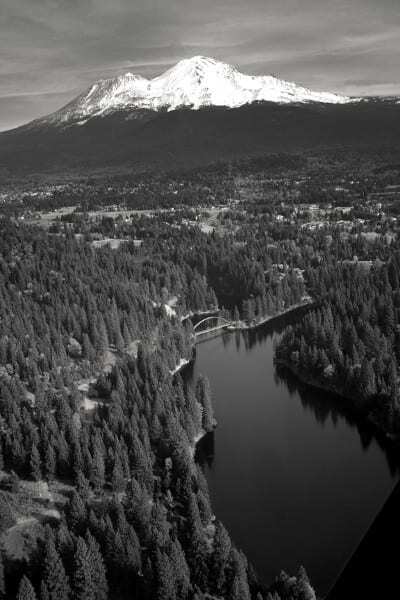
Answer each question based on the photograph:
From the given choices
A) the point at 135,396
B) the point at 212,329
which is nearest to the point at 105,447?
the point at 135,396

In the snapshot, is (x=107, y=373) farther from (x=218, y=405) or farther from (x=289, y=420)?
(x=289, y=420)

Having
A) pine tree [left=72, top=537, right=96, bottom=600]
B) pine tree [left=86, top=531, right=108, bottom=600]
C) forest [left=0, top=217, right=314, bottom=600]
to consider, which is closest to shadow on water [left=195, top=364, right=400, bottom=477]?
forest [left=0, top=217, right=314, bottom=600]

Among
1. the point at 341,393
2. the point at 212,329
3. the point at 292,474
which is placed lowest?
the point at 292,474

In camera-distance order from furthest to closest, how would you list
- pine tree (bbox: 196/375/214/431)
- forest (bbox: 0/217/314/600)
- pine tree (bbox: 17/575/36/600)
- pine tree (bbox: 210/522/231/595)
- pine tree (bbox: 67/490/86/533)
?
pine tree (bbox: 196/375/214/431) → pine tree (bbox: 67/490/86/533) → forest (bbox: 0/217/314/600) → pine tree (bbox: 210/522/231/595) → pine tree (bbox: 17/575/36/600)

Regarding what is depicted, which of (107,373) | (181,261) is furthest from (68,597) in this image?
(181,261)

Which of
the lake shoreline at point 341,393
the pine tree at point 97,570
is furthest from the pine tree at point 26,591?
the lake shoreline at point 341,393

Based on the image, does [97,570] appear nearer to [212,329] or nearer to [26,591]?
[26,591]

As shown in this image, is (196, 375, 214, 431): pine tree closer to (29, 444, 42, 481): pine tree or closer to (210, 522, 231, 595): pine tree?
(29, 444, 42, 481): pine tree
